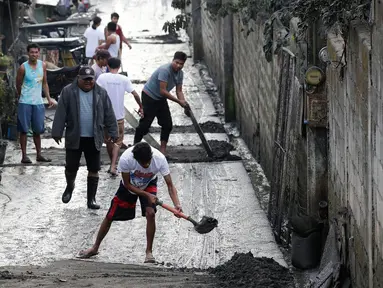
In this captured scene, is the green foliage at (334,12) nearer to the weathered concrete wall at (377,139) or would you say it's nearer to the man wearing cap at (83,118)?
the weathered concrete wall at (377,139)

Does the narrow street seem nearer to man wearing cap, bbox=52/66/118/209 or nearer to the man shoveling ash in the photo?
the man shoveling ash

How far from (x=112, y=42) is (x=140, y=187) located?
1162cm

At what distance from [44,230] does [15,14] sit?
9.76 metres

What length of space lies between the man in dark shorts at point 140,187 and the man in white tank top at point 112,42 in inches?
448

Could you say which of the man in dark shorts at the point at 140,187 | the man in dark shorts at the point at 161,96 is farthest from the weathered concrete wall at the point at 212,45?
the man in dark shorts at the point at 140,187

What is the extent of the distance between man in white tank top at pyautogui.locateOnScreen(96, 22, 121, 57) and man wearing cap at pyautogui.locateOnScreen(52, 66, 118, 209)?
933 cm

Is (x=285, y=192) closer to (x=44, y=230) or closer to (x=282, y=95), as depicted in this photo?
(x=282, y=95)

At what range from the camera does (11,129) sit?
1678 cm

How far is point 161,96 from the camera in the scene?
15.6 m

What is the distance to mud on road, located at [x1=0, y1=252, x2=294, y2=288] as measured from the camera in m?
9.47

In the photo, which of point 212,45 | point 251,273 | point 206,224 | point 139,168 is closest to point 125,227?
point 139,168

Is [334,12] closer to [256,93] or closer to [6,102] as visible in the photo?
[256,93]

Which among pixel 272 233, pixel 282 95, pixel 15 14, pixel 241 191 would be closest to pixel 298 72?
pixel 282 95

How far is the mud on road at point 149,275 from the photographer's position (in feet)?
31.1
